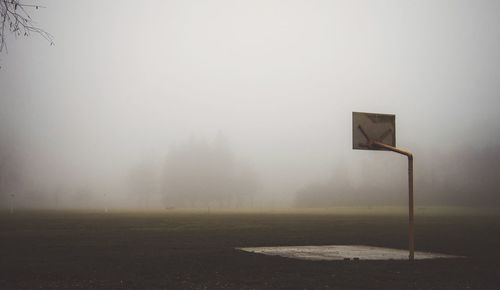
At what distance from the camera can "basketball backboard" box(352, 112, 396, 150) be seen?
15773mm

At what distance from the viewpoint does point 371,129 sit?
52.5 feet

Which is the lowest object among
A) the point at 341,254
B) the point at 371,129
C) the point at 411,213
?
the point at 341,254

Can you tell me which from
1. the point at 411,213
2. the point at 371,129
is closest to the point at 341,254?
the point at 411,213

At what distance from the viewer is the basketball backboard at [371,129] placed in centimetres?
1577

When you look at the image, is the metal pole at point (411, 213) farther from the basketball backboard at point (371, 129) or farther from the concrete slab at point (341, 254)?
the concrete slab at point (341, 254)

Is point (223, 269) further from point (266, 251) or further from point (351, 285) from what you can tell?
point (266, 251)

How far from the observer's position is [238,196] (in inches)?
4943

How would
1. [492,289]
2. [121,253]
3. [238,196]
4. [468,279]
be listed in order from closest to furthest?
1. [492,289]
2. [468,279]
3. [121,253]
4. [238,196]

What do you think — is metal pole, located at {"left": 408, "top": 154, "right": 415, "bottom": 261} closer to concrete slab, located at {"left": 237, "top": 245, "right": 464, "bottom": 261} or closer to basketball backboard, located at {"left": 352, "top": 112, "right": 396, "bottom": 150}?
basketball backboard, located at {"left": 352, "top": 112, "right": 396, "bottom": 150}

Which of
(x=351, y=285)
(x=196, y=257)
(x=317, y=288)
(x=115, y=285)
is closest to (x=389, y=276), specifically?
(x=351, y=285)

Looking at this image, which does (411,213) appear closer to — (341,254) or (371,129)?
(371,129)

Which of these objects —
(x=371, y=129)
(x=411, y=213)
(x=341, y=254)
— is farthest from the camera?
(x=341, y=254)

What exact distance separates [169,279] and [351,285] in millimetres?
4252

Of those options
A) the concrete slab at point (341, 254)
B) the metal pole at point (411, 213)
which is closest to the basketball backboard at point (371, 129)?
the metal pole at point (411, 213)
